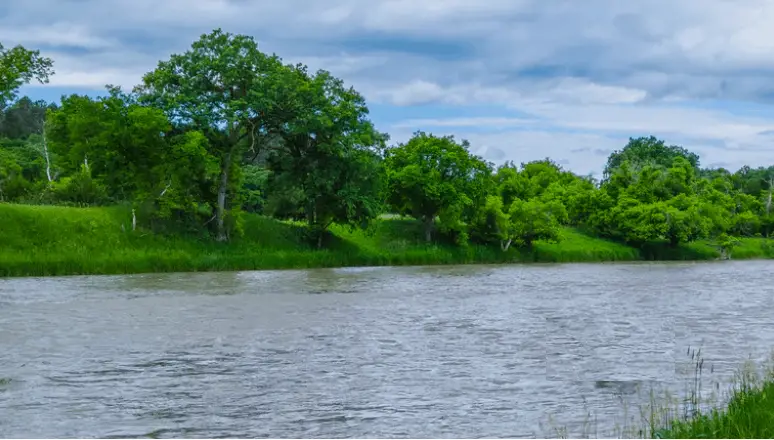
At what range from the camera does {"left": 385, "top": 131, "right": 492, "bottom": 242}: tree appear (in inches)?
3105

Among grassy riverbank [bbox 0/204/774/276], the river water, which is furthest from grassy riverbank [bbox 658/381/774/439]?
grassy riverbank [bbox 0/204/774/276]

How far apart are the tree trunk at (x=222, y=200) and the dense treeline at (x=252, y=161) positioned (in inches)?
4.0

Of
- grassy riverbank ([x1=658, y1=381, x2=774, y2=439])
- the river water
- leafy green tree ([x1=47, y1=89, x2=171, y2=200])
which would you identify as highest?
leafy green tree ([x1=47, y1=89, x2=171, y2=200])

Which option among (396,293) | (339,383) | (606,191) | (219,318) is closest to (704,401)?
(339,383)

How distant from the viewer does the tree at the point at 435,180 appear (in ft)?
259

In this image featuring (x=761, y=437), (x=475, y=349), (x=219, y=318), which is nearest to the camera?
(x=761, y=437)

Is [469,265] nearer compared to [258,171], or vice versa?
[469,265]

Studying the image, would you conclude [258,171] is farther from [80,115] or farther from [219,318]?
[219,318]

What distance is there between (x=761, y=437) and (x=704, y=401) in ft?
19.6

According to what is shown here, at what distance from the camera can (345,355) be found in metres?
24.0

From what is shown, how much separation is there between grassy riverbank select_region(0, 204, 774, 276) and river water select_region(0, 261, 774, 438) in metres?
7.27

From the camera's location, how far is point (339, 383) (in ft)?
65.5

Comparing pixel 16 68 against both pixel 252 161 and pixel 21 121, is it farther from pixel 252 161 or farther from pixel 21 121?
pixel 21 121

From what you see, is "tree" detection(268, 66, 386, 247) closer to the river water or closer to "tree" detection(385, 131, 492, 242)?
"tree" detection(385, 131, 492, 242)
